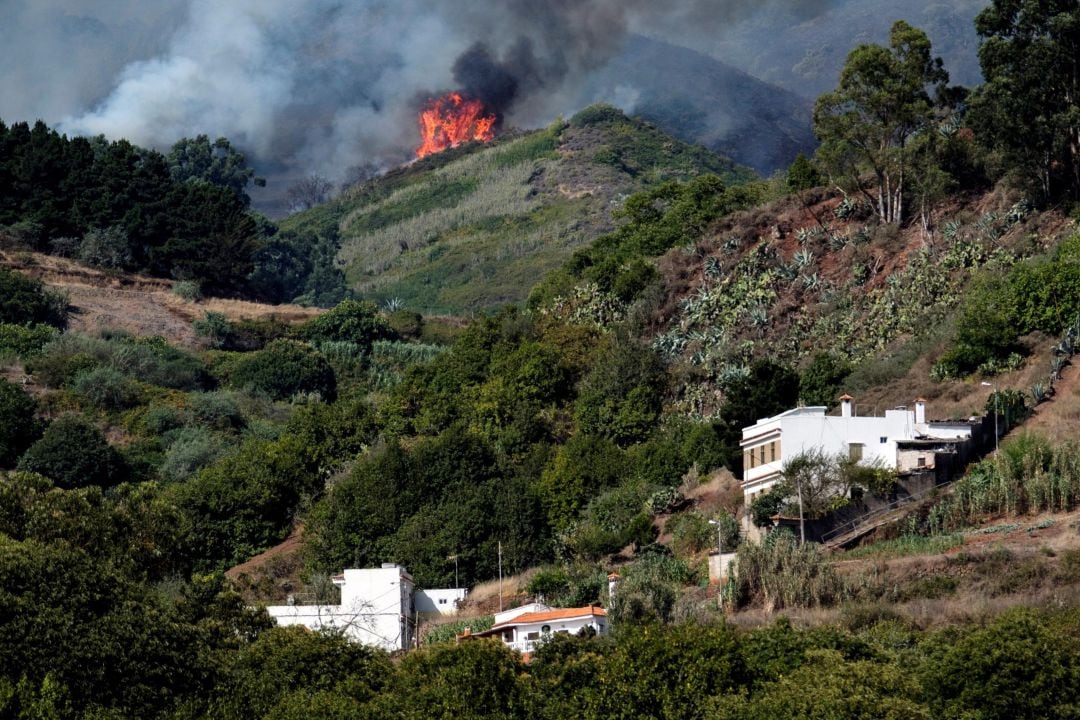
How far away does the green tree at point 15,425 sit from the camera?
8406cm

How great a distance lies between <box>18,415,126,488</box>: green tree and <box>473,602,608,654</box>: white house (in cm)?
2934

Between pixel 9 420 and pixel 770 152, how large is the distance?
8299 centimetres

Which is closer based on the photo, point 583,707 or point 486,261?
point 583,707

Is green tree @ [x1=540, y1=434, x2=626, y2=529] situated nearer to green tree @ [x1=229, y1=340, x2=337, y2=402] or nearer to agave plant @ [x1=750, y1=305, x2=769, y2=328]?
agave plant @ [x1=750, y1=305, x2=769, y2=328]

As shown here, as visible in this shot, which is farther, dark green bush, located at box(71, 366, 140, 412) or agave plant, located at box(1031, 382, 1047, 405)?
dark green bush, located at box(71, 366, 140, 412)

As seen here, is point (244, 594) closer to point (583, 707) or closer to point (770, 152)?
point (583, 707)

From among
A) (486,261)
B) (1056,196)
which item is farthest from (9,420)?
(486,261)

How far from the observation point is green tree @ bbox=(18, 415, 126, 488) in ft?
268

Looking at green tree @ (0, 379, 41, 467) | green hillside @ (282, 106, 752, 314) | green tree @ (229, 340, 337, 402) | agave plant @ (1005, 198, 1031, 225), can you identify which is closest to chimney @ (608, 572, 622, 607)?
agave plant @ (1005, 198, 1031, 225)

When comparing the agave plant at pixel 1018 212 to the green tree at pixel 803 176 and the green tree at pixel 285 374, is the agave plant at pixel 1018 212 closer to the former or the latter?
the green tree at pixel 803 176

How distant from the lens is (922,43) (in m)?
83.4

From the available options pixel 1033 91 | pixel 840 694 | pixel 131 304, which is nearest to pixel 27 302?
pixel 131 304

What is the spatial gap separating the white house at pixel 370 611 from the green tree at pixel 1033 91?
28.4 meters

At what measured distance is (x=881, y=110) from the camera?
272ft
